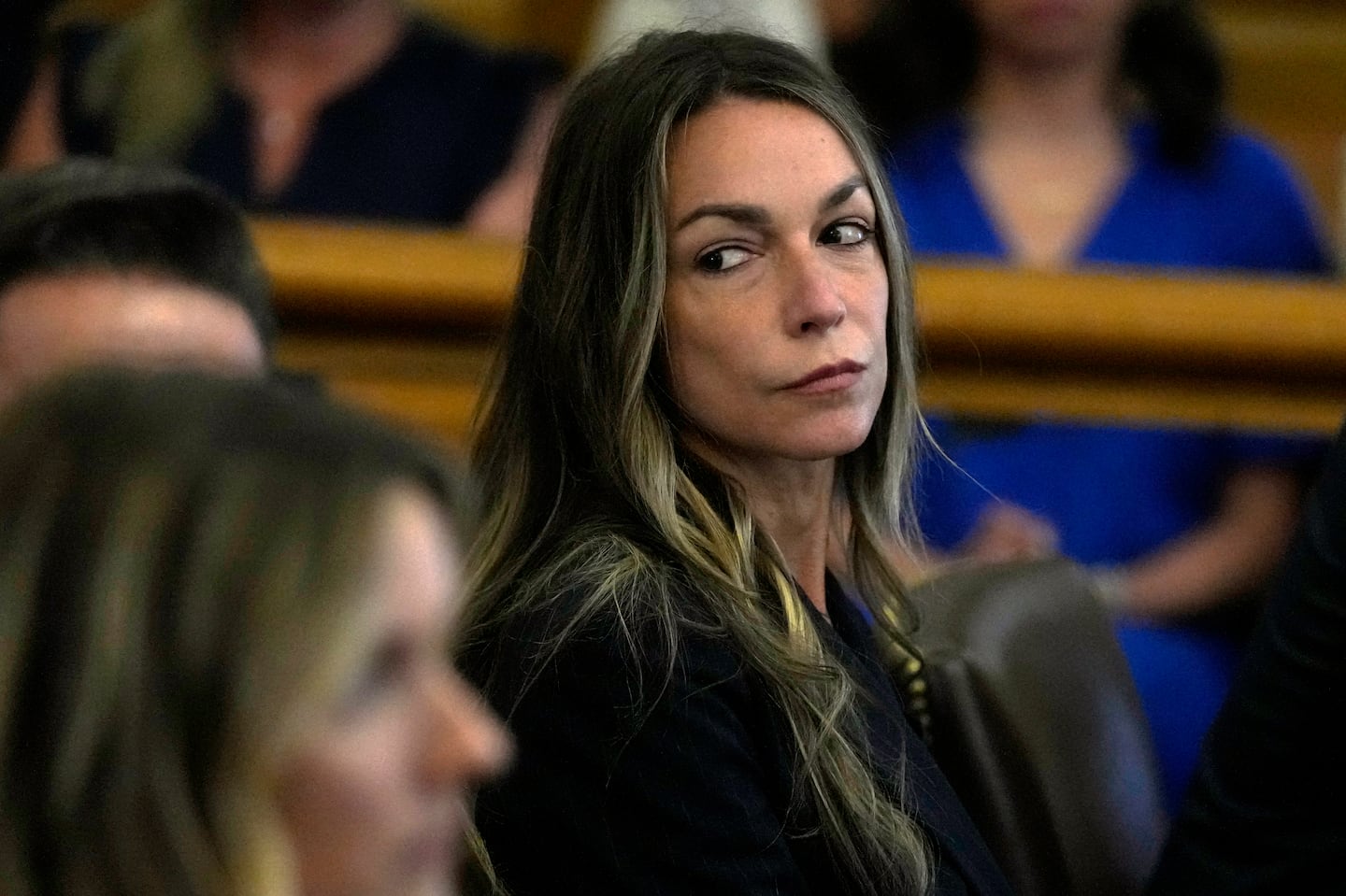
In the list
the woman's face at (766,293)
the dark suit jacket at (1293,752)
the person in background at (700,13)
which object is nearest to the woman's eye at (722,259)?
the woman's face at (766,293)

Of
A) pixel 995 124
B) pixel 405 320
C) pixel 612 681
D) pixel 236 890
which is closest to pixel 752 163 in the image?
pixel 612 681

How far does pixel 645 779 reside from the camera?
37.7 inches

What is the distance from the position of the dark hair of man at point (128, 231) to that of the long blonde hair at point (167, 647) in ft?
1.28

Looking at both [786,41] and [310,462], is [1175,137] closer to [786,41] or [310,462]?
[786,41]

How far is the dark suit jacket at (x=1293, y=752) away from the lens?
3.63ft

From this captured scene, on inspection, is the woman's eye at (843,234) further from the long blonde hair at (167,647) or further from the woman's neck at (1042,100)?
the woman's neck at (1042,100)

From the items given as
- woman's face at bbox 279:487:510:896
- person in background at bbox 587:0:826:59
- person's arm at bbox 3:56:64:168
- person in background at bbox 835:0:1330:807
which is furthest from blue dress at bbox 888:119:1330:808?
woman's face at bbox 279:487:510:896

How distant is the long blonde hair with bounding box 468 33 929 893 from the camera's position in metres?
0.99

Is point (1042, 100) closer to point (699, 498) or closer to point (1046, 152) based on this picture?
point (1046, 152)

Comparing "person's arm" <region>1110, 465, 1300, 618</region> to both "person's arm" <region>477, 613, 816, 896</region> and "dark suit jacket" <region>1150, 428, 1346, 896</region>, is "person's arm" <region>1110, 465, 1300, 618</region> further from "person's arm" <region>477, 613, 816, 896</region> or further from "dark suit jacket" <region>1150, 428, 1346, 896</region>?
"person's arm" <region>477, 613, 816, 896</region>

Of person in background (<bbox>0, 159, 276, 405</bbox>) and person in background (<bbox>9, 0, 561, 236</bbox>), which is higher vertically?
person in background (<bbox>0, 159, 276, 405</bbox>)

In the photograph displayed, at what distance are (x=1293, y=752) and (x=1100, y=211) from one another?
84 cm

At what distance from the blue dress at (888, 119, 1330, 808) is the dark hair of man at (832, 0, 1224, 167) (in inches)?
0.8

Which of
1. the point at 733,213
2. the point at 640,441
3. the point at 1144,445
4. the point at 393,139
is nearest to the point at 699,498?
the point at 640,441
